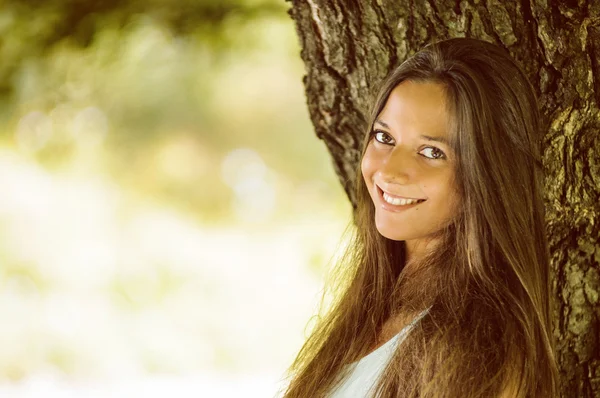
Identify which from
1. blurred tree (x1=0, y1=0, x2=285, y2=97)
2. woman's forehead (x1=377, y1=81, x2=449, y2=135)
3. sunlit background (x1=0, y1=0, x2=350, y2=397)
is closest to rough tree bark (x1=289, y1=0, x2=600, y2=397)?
woman's forehead (x1=377, y1=81, x2=449, y2=135)

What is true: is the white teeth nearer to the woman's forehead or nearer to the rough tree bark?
the woman's forehead

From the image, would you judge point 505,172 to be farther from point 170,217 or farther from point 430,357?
point 170,217

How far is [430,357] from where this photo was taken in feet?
5.24

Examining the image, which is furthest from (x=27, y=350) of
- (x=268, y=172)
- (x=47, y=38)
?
(x=47, y=38)

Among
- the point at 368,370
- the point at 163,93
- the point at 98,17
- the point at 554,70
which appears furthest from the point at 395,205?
the point at 163,93

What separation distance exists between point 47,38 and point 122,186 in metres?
1.49

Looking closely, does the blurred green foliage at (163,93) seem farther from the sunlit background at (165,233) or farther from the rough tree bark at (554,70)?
the rough tree bark at (554,70)

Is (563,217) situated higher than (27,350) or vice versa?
(563,217)

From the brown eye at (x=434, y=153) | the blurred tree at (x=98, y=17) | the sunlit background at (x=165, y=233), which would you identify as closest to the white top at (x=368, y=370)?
the brown eye at (x=434, y=153)

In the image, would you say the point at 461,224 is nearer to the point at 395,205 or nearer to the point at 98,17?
the point at 395,205

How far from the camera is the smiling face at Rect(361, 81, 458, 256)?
1.66 meters

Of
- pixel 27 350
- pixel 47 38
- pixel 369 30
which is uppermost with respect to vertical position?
pixel 47 38

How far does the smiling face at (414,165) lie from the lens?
1.66 meters

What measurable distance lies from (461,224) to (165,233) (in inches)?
148
